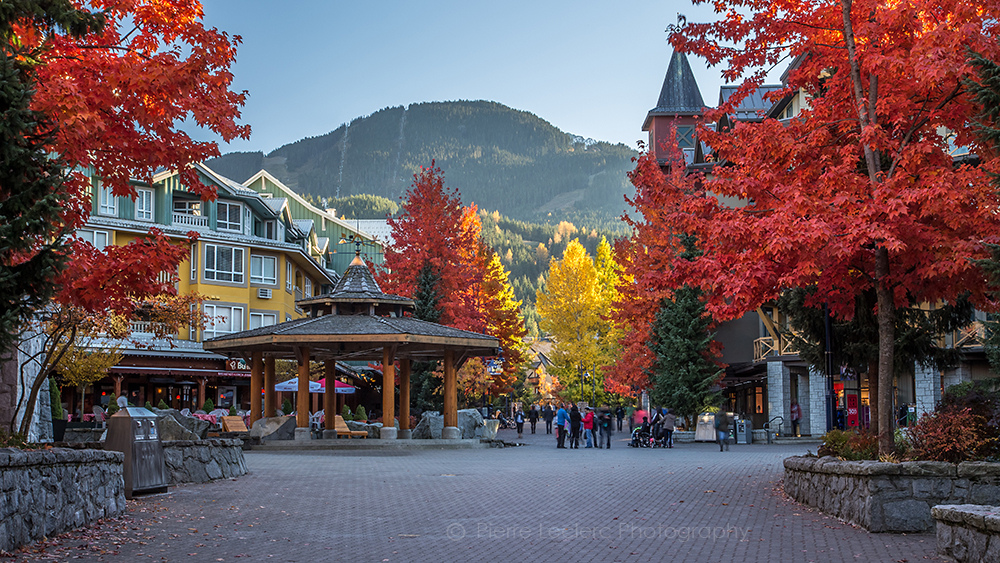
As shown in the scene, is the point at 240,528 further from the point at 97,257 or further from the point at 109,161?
the point at 109,161

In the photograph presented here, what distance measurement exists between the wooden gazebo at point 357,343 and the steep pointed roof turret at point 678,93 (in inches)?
1703

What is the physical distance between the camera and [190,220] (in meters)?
51.3

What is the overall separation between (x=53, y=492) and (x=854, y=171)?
37.9 feet

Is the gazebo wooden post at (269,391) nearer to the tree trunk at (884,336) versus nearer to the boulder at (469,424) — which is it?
the boulder at (469,424)

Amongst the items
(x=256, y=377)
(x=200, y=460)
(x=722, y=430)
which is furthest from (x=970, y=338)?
(x=200, y=460)

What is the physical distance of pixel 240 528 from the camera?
1114cm

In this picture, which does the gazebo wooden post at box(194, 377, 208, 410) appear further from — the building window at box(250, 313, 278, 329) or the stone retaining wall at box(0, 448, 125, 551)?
the stone retaining wall at box(0, 448, 125, 551)

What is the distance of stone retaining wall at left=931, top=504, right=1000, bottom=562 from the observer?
8094 millimetres

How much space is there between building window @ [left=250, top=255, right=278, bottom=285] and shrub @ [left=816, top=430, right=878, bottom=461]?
43.5 meters

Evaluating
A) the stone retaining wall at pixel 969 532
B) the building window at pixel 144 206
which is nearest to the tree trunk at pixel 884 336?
the stone retaining wall at pixel 969 532

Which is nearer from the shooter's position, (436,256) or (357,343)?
(357,343)

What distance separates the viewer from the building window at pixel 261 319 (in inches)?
2096

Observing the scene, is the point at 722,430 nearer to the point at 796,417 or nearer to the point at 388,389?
the point at 796,417

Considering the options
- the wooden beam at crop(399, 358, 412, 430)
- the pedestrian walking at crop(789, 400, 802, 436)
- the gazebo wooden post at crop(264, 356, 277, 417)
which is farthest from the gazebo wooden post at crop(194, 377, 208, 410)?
the pedestrian walking at crop(789, 400, 802, 436)
